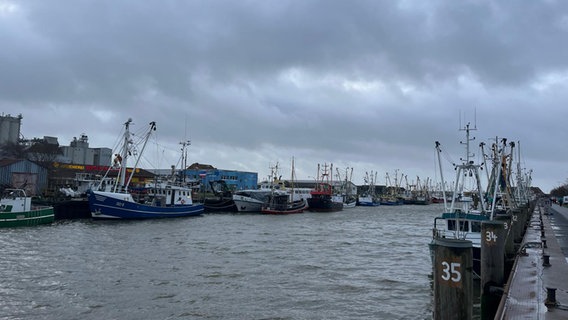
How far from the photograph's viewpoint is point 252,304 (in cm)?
1482

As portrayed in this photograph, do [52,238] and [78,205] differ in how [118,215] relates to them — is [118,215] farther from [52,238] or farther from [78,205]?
[52,238]

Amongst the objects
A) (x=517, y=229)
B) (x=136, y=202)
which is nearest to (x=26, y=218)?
(x=136, y=202)

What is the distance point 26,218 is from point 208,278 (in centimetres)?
2628

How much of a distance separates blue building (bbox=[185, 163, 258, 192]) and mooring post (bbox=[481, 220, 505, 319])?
98.7 metres

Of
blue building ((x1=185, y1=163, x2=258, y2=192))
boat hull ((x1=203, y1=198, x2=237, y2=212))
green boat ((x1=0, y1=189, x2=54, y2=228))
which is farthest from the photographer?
blue building ((x1=185, y1=163, x2=258, y2=192))

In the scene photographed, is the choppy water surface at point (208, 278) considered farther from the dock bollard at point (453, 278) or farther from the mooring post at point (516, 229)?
the dock bollard at point (453, 278)

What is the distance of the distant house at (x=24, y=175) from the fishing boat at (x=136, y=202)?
15243 mm

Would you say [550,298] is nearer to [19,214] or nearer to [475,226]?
[475,226]

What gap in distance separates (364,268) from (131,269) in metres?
11.5

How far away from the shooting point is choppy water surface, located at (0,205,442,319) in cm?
1411

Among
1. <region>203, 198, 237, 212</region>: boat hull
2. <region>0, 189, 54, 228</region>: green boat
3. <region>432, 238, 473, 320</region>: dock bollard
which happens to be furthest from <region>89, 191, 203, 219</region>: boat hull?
<region>432, 238, 473, 320</region>: dock bollard

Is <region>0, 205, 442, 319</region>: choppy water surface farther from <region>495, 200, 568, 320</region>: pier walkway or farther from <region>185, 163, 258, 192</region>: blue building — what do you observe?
<region>185, 163, 258, 192</region>: blue building

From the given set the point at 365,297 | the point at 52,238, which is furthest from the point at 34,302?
the point at 52,238

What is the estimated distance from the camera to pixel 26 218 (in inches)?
1449
